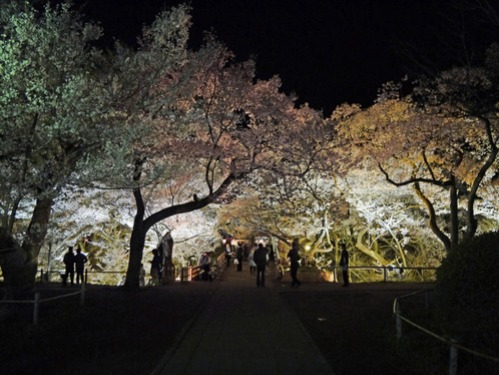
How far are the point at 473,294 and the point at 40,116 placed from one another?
9.82 meters

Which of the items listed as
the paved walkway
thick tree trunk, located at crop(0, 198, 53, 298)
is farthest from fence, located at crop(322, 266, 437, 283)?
thick tree trunk, located at crop(0, 198, 53, 298)

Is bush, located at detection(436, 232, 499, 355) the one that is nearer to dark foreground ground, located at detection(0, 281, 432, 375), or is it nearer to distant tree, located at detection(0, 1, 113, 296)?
dark foreground ground, located at detection(0, 281, 432, 375)

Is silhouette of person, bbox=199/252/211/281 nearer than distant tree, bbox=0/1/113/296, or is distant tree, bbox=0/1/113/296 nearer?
distant tree, bbox=0/1/113/296

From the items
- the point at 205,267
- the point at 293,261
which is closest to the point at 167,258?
the point at 205,267

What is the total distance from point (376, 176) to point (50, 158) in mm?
16326

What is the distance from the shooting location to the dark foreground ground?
771 cm

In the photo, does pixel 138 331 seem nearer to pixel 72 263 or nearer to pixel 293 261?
pixel 293 261

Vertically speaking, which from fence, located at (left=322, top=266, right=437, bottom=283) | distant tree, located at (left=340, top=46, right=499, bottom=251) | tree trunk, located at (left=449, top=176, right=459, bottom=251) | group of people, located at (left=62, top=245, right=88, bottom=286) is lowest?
fence, located at (left=322, top=266, right=437, bottom=283)

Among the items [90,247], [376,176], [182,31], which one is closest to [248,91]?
Answer: [182,31]

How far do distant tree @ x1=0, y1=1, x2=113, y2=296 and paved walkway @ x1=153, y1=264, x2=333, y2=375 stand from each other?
4672 millimetres

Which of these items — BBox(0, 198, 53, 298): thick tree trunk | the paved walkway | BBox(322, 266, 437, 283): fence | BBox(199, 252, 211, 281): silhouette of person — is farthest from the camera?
BBox(199, 252, 211, 281): silhouette of person

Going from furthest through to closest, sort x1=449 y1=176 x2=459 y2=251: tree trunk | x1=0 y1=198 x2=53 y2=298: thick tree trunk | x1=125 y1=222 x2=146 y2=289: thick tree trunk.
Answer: x1=125 y1=222 x2=146 y2=289: thick tree trunk < x1=449 y1=176 x2=459 y2=251: tree trunk < x1=0 y1=198 x2=53 y2=298: thick tree trunk

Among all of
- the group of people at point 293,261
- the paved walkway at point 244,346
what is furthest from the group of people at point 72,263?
the paved walkway at point 244,346

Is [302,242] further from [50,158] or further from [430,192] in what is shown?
[50,158]
